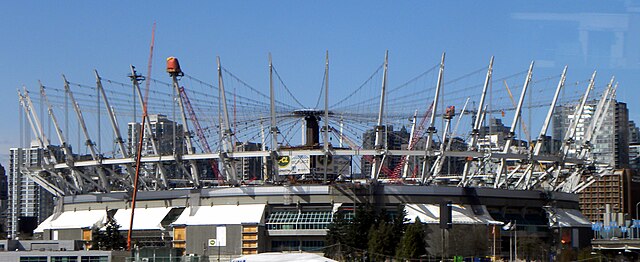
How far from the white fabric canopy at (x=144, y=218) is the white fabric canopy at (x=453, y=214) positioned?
31.9 meters

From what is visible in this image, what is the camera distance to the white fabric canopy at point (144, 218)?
146 metres

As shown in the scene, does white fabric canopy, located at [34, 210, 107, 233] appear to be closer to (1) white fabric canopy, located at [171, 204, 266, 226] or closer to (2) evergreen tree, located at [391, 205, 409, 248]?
(1) white fabric canopy, located at [171, 204, 266, 226]

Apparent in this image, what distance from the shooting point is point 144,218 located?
5837 inches

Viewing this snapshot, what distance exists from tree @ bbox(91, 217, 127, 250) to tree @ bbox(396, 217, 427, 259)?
4071 cm

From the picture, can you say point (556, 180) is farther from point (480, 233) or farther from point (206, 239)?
point (206, 239)

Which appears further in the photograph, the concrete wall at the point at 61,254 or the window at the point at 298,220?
the window at the point at 298,220

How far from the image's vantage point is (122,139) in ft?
501

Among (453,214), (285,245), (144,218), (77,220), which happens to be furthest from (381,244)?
(77,220)

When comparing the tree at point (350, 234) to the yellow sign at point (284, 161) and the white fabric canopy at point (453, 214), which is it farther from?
the yellow sign at point (284, 161)

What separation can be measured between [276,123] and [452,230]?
26176mm

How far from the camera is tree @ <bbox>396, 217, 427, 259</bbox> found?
351 ft

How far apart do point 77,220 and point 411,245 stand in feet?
209

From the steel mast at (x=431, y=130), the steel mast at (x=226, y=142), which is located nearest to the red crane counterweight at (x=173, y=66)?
the steel mast at (x=226, y=142)

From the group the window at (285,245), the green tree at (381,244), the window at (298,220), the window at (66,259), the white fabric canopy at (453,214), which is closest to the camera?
the green tree at (381,244)
